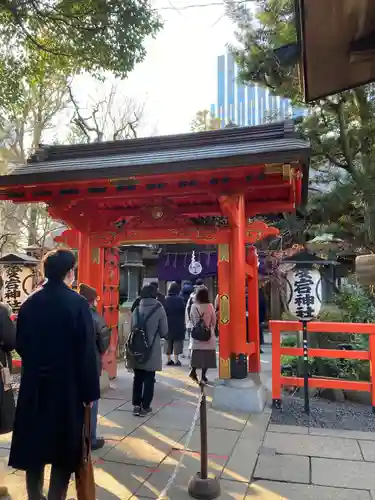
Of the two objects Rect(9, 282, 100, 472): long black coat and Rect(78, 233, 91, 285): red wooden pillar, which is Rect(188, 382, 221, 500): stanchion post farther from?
Result: Rect(78, 233, 91, 285): red wooden pillar

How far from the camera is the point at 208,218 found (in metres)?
9.01

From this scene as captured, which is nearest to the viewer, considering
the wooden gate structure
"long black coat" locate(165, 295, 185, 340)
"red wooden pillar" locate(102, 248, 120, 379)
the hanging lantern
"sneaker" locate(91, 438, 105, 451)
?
"sneaker" locate(91, 438, 105, 451)

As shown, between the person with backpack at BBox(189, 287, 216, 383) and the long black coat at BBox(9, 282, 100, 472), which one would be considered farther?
the person with backpack at BBox(189, 287, 216, 383)

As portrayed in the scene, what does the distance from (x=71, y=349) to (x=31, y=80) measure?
6434 mm

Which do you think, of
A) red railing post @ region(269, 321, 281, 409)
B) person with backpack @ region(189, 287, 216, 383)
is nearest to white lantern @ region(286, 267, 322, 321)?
red railing post @ region(269, 321, 281, 409)

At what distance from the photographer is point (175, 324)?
30.4 ft

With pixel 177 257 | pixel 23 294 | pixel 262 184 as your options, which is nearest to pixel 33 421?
pixel 262 184

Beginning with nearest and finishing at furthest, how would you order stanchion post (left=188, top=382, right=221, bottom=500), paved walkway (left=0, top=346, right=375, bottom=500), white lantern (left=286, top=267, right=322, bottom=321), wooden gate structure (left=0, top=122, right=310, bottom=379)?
stanchion post (left=188, top=382, right=221, bottom=500), paved walkway (left=0, top=346, right=375, bottom=500), wooden gate structure (left=0, top=122, right=310, bottom=379), white lantern (left=286, top=267, right=322, bottom=321)

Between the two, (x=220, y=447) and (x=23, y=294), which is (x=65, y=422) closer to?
(x=220, y=447)

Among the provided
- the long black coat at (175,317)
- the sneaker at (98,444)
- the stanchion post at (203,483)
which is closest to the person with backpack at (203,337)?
the long black coat at (175,317)

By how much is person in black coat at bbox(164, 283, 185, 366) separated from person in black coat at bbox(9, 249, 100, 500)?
252 inches

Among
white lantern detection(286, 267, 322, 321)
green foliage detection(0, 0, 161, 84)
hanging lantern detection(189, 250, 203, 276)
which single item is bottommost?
white lantern detection(286, 267, 322, 321)

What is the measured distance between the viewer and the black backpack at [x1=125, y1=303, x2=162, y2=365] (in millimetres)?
5379

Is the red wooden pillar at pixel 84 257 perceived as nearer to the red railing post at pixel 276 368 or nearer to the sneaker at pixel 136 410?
the sneaker at pixel 136 410
